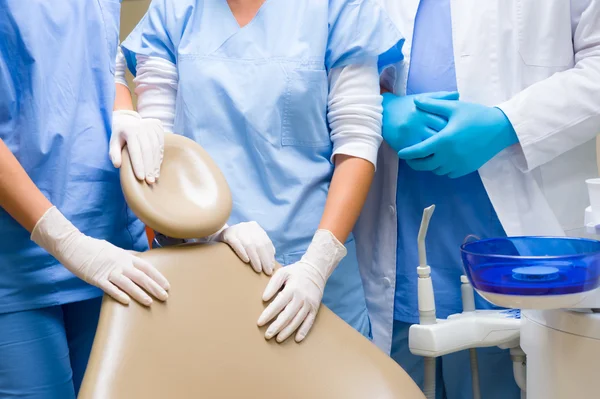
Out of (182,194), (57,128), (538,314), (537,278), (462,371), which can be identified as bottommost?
(462,371)

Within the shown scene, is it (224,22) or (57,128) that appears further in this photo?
(224,22)

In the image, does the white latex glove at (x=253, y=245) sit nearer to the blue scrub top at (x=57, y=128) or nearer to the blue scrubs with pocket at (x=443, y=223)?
the blue scrub top at (x=57, y=128)

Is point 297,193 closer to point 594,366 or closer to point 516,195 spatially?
point 516,195

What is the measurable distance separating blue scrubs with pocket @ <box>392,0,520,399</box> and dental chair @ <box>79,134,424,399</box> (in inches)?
14.9

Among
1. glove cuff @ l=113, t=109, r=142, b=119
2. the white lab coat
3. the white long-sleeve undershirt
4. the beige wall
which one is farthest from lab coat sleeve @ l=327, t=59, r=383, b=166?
the beige wall

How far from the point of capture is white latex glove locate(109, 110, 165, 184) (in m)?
1.23

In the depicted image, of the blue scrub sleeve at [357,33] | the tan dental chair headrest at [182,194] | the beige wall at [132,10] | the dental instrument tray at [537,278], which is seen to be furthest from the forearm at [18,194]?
the beige wall at [132,10]

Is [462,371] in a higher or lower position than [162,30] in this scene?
lower

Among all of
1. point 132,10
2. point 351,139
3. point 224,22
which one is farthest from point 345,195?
point 132,10

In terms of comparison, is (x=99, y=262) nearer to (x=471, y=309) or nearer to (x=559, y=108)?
(x=471, y=309)

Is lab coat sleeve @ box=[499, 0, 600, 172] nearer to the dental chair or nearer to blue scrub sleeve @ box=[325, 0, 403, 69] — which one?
blue scrub sleeve @ box=[325, 0, 403, 69]

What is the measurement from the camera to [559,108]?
55.2 inches

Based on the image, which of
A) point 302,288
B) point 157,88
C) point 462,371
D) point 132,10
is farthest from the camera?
point 132,10

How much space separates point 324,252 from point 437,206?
35cm
